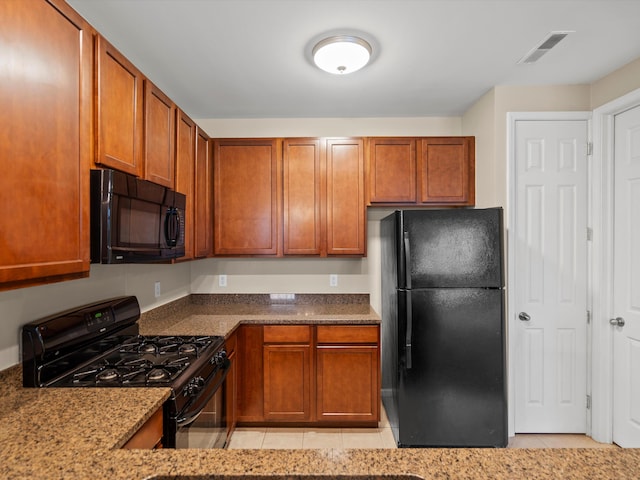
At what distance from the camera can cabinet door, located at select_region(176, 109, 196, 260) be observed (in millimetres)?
2334

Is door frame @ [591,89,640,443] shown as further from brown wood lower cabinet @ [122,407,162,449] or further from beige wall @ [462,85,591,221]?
brown wood lower cabinet @ [122,407,162,449]

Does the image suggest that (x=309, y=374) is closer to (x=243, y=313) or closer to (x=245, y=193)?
(x=243, y=313)

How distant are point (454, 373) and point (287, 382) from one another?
47.8 inches

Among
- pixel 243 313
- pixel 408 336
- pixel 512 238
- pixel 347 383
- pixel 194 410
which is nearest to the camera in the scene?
pixel 194 410

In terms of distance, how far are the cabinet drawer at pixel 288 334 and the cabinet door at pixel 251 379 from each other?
6cm

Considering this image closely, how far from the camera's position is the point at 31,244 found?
1.12 metres

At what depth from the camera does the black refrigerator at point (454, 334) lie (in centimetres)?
237

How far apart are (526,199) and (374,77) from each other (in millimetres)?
1418

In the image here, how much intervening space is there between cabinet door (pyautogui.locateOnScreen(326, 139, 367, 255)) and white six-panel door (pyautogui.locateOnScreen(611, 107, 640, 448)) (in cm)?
177

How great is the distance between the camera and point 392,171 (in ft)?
9.80

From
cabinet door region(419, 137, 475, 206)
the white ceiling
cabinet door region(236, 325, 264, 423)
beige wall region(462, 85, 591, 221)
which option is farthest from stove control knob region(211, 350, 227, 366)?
beige wall region(462, 85, 591, 221)

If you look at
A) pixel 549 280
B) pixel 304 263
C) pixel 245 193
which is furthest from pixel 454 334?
pixel 245 193

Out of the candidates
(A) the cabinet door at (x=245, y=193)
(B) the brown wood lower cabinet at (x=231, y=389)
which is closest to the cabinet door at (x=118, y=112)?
(A) the cabinet door at (x=245, y=193)

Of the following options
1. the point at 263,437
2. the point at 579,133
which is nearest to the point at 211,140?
the point at 263,437
